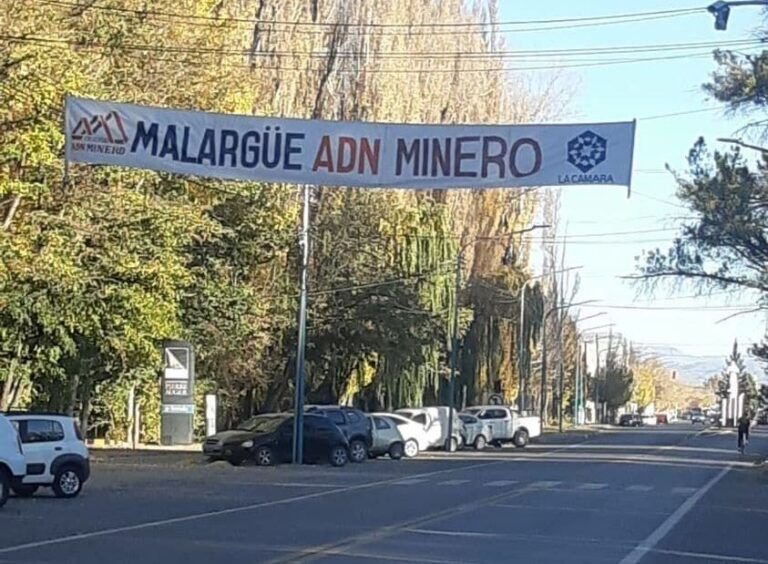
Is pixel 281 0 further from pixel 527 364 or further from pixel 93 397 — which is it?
pixel 527 364

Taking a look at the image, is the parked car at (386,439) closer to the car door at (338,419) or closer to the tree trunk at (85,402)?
the car door at (338,419)

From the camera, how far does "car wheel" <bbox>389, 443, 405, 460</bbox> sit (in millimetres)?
48875

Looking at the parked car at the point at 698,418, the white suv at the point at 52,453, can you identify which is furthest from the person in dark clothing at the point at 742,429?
the parked car at the point at 698,418

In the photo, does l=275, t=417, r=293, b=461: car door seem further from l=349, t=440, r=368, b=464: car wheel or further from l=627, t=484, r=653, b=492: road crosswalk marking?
l=627, t=484, r=653, b=492: road crosswalk marking

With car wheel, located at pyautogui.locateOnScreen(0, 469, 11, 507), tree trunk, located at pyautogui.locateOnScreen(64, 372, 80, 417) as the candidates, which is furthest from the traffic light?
tree trunk, located at pyautogui.locateOnScreen(64, 372, 80, 417)

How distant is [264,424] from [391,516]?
20.6 metres

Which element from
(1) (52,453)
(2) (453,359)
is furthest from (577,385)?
(1) (52,453)

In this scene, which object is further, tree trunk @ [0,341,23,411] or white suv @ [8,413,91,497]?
tree trunk @ [0,341,23,411]

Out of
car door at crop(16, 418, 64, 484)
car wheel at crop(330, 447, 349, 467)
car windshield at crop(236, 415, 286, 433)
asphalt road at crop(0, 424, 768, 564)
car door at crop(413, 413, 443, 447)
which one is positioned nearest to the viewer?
asphalt road at crop(0, 424, 768, 564)

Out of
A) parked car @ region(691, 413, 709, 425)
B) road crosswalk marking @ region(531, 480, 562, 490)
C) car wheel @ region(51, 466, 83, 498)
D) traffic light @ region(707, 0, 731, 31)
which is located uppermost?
traffic light @ region(707, 0, 731, 31)

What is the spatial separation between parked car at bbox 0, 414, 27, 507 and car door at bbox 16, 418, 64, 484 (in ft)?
4.67

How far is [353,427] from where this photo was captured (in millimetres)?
Answer: 45094

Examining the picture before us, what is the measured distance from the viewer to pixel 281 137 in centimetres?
2369

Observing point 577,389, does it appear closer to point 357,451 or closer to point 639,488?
point 357,451
